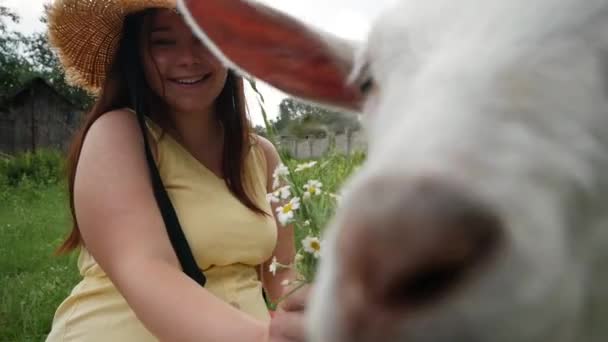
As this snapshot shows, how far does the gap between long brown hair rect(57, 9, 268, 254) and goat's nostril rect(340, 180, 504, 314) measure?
201cm

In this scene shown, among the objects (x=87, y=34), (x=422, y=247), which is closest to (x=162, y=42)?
(x=87, y=34)

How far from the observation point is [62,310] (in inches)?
107

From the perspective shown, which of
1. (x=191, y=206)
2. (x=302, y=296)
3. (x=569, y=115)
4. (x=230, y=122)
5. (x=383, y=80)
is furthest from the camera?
(x=230, y=122)

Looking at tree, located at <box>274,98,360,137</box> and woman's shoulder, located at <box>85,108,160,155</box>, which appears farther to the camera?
woman's shoulder, located at <box>85,108,160,155</box>

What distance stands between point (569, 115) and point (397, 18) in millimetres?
516

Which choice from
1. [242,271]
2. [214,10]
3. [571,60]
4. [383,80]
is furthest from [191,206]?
[571,60]

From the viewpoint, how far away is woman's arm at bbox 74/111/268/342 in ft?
6.84

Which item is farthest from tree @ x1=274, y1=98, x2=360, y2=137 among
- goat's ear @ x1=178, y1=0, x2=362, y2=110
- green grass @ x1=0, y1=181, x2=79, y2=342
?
green grass @ x1=0, y1=181, x2=79, y2=342

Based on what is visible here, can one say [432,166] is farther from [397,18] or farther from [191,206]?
[191,206]

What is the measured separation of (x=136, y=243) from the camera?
2.24m

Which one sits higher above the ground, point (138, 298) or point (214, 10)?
point (214, 10)

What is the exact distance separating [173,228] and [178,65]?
0.68 m

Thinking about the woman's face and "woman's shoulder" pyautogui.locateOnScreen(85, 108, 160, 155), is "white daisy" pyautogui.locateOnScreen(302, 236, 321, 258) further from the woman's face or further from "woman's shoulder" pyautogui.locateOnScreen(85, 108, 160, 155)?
the woman's face

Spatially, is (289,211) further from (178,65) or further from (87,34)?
(87,34)
